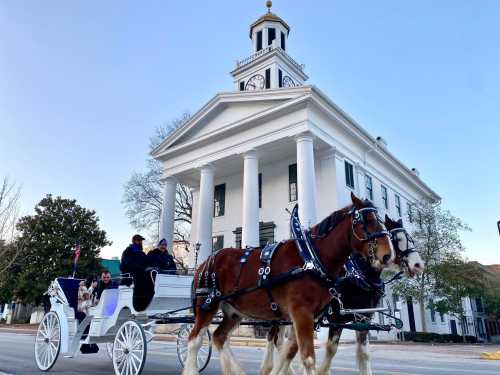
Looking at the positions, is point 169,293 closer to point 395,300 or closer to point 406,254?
point 406,254

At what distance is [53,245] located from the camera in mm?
35906

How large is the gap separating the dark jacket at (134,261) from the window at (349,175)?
19749 millimetres

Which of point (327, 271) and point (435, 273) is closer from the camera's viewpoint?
point (327, 271)

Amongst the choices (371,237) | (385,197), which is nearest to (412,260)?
(371,237)

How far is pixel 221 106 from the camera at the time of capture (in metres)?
27.9

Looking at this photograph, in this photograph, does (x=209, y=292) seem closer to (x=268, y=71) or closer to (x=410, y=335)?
(x=410, y=335)

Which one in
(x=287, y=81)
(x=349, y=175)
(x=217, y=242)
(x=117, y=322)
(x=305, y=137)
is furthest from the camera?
(x=287, y=81)

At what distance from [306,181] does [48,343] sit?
51.6 ft

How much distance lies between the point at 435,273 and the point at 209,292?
22.3 metres

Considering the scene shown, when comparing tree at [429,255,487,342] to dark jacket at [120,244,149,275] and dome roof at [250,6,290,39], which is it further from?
dome roof at [250,6,290,39]

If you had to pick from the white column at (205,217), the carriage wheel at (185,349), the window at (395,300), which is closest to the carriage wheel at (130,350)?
the carriage wheel at (185,349)

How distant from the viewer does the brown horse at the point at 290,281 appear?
439 centimetres

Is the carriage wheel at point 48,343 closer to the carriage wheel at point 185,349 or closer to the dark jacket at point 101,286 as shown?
the dark jacket at point 101,286

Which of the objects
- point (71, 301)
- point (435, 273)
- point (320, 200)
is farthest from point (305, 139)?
point (71, 301)
